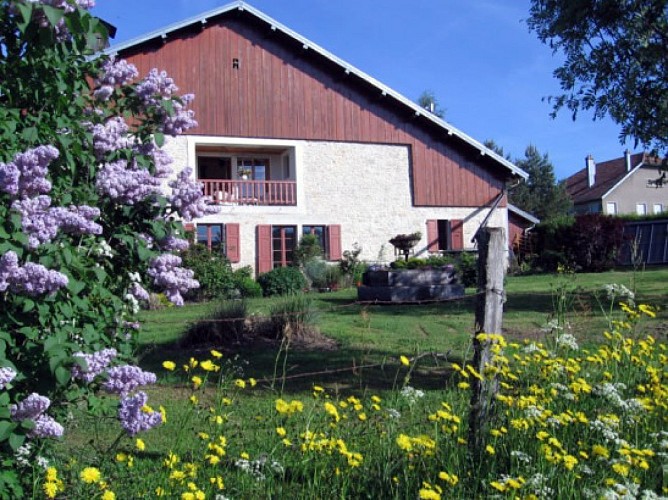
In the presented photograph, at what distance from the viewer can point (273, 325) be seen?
9.75 m

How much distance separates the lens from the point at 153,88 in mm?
3477

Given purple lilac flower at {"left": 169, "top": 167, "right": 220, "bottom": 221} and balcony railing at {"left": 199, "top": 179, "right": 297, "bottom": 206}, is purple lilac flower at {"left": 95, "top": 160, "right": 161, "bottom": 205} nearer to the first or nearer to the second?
purple lilac flower at {"left": 169, "top": 167, "right": 220, "bottom": 221}

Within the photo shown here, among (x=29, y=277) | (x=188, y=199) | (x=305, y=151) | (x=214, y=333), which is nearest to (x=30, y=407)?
(x=29, y=277)

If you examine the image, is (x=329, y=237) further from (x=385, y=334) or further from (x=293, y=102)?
(x=385, y=334)

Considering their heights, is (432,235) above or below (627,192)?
below

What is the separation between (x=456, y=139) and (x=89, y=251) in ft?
81.8

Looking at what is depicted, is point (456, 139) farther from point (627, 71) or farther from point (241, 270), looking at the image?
point (627, 71)

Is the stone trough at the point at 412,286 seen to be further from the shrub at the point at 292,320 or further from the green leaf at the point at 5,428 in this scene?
the green leaf at the point at 5,428

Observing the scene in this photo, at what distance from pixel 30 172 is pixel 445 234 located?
2513cm

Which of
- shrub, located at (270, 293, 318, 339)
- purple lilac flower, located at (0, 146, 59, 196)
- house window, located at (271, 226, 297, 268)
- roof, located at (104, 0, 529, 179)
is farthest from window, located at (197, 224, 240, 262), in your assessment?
purple lilac flower, located at (0, 146, 59, 196)

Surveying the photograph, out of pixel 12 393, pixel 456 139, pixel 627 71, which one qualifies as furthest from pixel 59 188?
pixel 456 139

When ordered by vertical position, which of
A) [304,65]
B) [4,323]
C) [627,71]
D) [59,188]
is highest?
[304,65]

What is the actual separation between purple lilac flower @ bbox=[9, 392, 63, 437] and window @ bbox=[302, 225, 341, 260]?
22183 mm

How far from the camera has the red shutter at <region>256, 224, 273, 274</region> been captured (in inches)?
950
